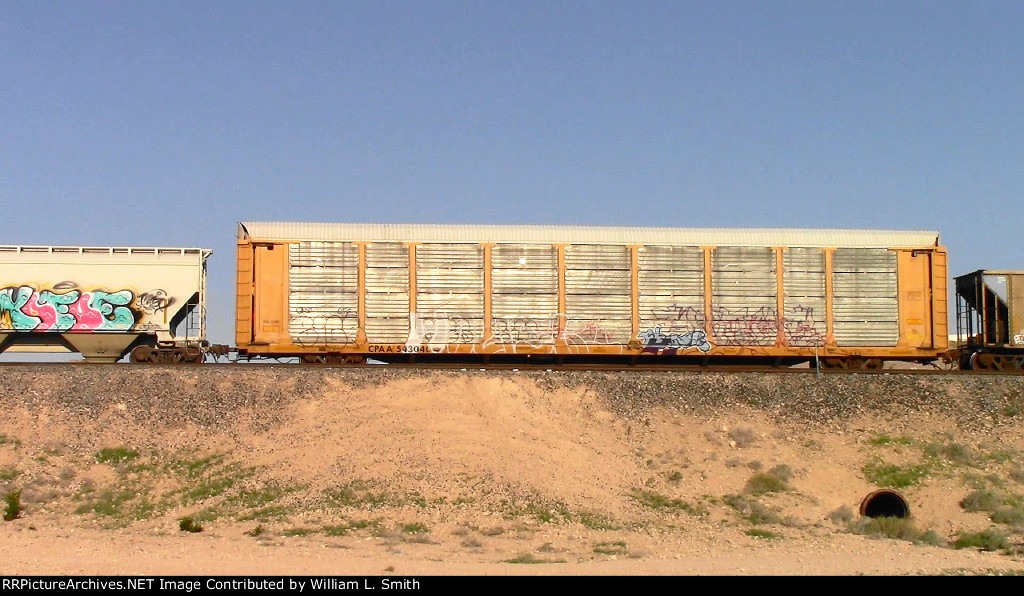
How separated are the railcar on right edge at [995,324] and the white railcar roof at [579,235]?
2.09 m

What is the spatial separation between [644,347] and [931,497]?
26.0 feet

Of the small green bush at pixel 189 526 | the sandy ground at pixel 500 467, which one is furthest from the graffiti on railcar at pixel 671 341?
the small green bush at pixel 189 526

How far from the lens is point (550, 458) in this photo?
19.0 metres

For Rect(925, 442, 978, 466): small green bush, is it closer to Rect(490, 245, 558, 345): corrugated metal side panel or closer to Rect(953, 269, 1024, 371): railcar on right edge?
Rect(953, 269, 1024, 371): railcar on right edge

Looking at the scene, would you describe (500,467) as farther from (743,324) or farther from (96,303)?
(96,303)

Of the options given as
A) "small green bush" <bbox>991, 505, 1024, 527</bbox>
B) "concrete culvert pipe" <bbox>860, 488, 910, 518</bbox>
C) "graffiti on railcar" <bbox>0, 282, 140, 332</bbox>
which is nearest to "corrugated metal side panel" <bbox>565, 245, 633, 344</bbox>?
"concrete culvert pipe" <bbox>860, 488, 910, 518</bbox>

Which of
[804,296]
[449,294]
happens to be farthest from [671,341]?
[449,294]

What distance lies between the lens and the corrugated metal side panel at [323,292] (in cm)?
2338

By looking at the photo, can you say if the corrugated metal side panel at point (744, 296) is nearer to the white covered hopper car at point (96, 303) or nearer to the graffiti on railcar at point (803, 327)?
the graffiti on railcar at point (803, 327)

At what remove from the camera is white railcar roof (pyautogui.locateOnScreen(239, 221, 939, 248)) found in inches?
934

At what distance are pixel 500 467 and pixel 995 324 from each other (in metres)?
15.2

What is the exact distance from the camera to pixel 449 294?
23.5 meters

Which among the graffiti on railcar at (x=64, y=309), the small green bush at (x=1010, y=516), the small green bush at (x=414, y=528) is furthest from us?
the graffiti on railcar at (x=64, y=309)

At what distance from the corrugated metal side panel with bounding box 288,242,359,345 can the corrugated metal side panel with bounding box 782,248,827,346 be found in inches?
454
